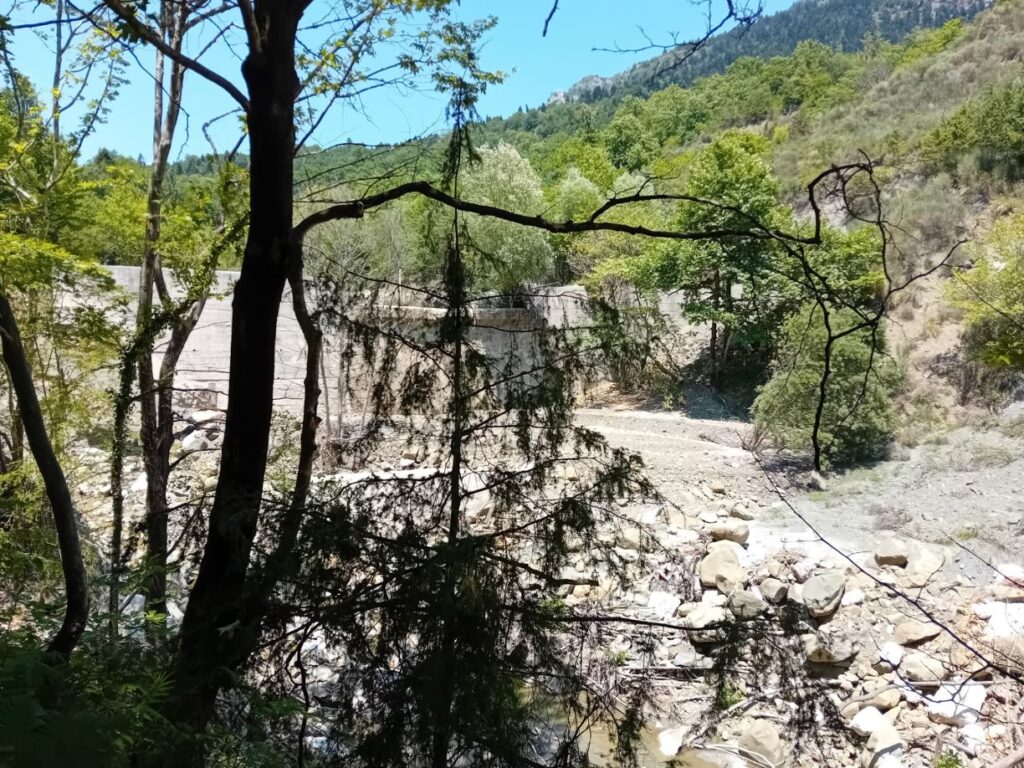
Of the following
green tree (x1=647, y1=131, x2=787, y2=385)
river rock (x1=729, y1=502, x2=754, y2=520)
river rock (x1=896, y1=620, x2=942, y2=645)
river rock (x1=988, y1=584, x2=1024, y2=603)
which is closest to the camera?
river rock (x1=896, y1=620, x2=942, y2=645)

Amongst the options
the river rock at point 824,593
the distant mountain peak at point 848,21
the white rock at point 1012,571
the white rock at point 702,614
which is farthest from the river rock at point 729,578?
the distant mountain peak at point 848,21

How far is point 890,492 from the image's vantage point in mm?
11453

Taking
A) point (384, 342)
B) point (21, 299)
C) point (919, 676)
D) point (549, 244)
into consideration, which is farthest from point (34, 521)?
point (549, 244)

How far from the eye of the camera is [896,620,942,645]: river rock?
781cm

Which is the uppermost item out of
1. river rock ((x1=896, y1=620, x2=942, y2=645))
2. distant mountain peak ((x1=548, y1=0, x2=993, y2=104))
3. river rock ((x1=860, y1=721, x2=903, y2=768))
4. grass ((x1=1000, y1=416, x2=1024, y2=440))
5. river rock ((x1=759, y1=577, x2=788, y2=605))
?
distant mountain peak ((x1=548, y1=0, x2=993, y2=104))

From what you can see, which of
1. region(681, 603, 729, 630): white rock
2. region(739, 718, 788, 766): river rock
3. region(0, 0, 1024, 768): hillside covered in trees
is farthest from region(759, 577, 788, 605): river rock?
region(739, 718, 788, 766): river rock

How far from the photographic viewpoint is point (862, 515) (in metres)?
10.9

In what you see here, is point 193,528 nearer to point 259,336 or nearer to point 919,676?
point 259,336

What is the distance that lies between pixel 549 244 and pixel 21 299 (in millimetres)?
14842

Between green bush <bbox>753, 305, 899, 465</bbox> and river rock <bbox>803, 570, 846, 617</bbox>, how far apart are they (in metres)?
3.37

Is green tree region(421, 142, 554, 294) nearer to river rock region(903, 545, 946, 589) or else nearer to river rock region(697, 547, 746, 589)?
river rock region(697, 547, 746, 589)

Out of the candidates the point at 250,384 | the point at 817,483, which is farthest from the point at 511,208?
the point at 250,384

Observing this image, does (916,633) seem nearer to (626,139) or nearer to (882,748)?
(882,748)

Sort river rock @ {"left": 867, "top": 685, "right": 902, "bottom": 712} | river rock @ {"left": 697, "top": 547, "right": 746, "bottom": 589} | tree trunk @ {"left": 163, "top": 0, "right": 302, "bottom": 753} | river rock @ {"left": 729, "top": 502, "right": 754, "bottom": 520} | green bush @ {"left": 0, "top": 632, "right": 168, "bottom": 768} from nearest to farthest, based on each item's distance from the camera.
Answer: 1. green bush @ {"left": 0, "top": 632, "right": 168, "bottom": 768}
2. tree trunk @ {"left": 163, "top": 0, "right": 302, "bottom": 753}
3. river rock @ {"left": 867, "top": 685, "right": 902, "bottom": 712}
4. river rock @ {"left": 697, "top": 547, "right": 746, "bottom": 589}
5. river rock @ {"left": 729, "top": 502, "right": 754, "bottom": 520}
